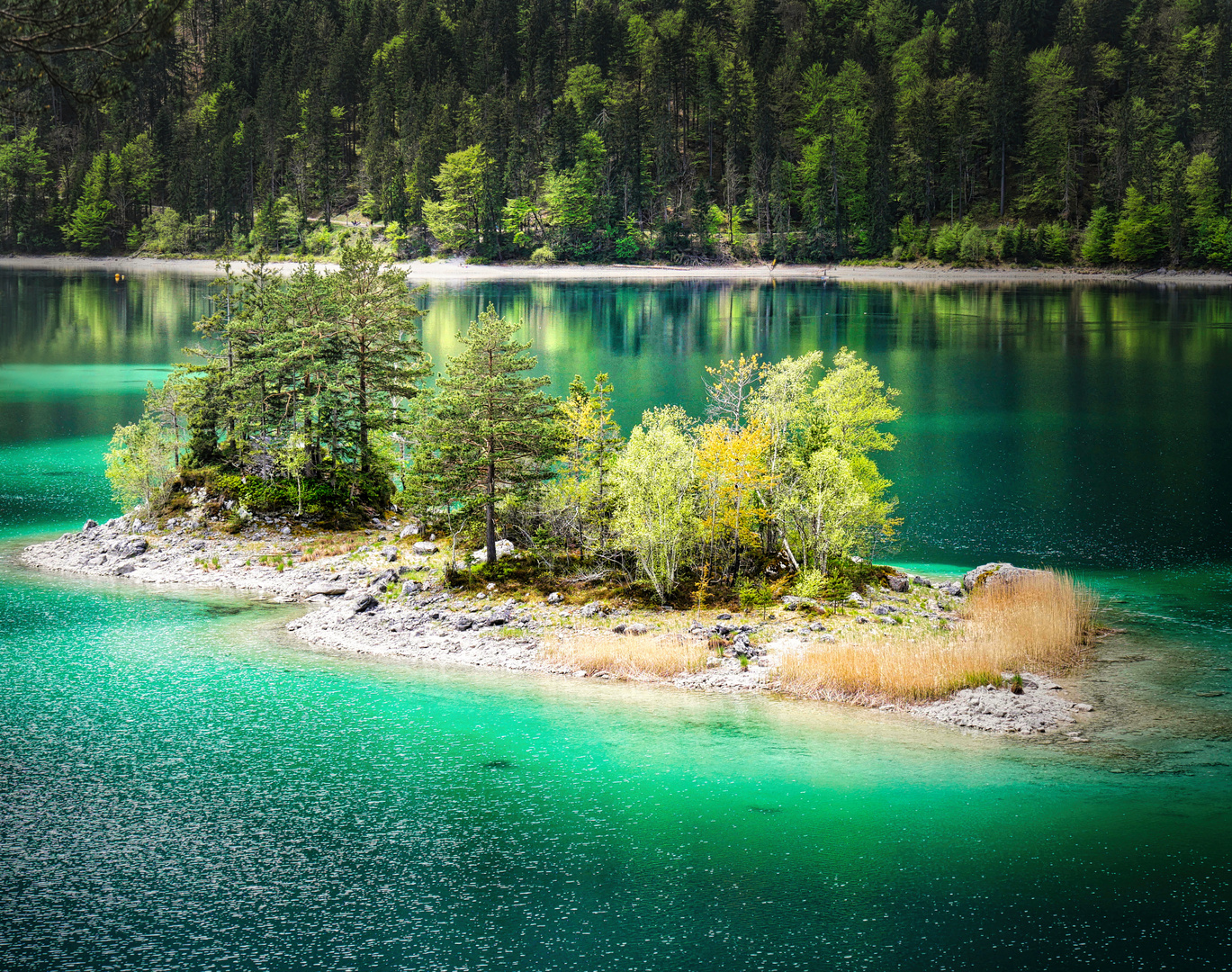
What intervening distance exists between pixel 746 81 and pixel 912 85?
27.9m

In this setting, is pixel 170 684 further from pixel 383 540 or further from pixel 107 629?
pixel 383 540

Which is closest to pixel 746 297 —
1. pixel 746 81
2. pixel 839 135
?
pixel 839 135

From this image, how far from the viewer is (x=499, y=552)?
40625 mm

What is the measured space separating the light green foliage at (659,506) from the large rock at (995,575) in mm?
10145

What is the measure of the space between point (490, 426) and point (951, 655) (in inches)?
652

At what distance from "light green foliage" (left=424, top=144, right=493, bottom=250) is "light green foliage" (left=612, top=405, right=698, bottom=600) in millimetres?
151096

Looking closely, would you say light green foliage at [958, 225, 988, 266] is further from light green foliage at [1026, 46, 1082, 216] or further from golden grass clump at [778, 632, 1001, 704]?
golden grass clump at [778, 632, 1001, 704]

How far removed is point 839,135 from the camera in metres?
182

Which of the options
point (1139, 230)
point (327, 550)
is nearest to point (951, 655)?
point (327, 550)

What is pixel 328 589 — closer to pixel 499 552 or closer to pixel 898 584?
pixel 499 552

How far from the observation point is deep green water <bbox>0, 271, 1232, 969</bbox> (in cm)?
1945

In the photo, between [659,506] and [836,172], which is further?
[836,172]

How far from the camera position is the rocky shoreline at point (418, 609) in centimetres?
3050

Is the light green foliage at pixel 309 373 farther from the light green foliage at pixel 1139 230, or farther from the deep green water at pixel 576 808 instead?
the light green foliage at pixel 1139 230
